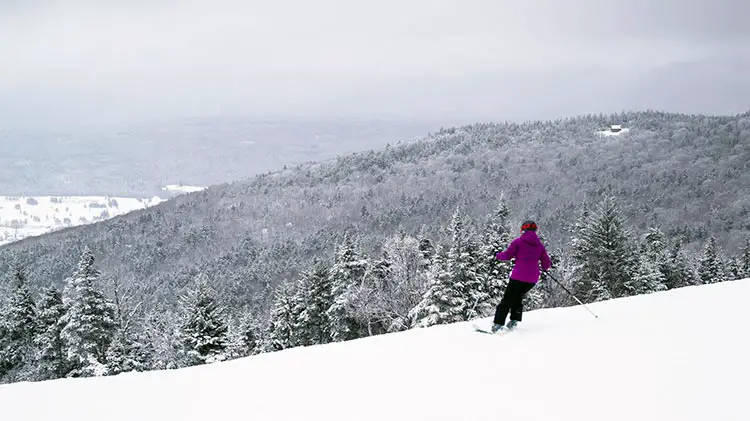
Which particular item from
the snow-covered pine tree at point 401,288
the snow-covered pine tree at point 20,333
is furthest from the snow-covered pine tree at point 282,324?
the snow-covered pine tree at point 20,333

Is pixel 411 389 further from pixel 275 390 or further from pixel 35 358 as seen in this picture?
pixel 35 358

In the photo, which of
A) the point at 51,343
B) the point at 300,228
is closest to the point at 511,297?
the point at 51,343

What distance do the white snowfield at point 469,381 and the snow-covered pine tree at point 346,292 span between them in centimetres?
2183

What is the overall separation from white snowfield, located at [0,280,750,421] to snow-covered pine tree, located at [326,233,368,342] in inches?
859

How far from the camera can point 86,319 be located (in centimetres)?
2658

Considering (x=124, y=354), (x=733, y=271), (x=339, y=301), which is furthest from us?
(x=733, y=271)

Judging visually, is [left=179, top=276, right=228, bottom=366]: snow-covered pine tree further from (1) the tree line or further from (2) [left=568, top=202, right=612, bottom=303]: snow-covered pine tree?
(2) [left=568, top=202, right=612, bottom=303]: snow-covered pine tree

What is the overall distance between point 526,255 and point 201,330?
83.0 ft

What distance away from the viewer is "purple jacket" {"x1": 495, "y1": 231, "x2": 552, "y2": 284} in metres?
8.14

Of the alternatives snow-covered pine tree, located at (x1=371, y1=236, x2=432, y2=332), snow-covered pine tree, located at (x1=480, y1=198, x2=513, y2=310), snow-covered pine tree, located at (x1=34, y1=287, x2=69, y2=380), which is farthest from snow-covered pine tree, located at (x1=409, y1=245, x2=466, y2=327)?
snow-covered pine tree, located at (x1=34, y1=287, x2=69, y2=380)

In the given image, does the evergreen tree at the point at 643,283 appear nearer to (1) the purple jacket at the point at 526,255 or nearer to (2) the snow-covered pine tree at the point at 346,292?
(2) the snow-covered pine tree at the point at 346,292

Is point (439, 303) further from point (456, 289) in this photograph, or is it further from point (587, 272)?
point (587, 272)

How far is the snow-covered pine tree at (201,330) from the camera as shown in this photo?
28422 mm

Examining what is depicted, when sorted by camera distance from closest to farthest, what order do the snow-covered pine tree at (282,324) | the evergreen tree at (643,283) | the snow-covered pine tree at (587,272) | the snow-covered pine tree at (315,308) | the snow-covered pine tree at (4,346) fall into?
1. the snow-covered pine tree at (587,272)
2. the evergreen tree at (643,283)
3. the snow-covered pine tree at (4,346)
4. the snow-covered pine tree at (315,308)
5. the snow-covered pine tree at (282,324)
